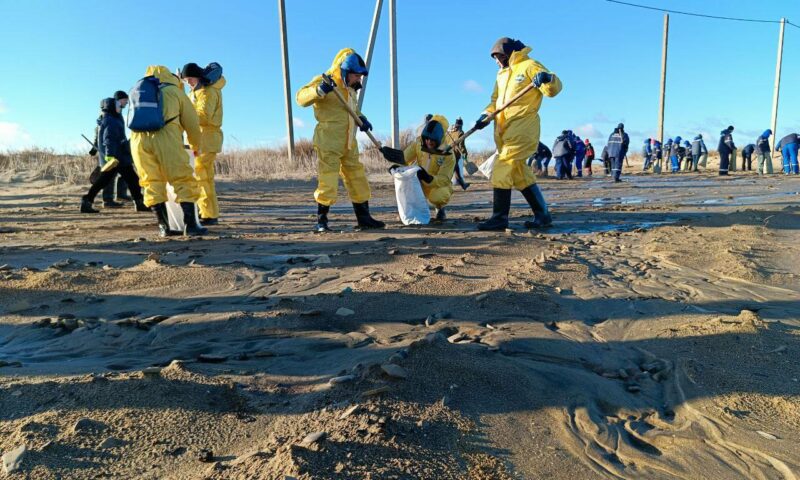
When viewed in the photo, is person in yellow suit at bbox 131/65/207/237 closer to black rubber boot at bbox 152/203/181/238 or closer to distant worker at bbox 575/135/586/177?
black rubber boot at bbox 152/203/181/238

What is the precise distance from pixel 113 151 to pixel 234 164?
11612 mm

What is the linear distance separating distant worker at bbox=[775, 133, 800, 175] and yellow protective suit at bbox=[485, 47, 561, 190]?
1946cm

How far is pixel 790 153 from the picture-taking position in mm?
20594

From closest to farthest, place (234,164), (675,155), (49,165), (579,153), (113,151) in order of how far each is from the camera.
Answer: (113,151) → (49,165) → (234,164) → (579,153) → (675,155)

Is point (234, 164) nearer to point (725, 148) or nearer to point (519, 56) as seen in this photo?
point (519, 56)

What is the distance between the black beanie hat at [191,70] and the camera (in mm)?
6574

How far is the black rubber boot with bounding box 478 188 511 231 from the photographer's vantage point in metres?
5.98

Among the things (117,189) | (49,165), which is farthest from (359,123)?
(49,165)

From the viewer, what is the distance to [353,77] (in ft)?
19.2

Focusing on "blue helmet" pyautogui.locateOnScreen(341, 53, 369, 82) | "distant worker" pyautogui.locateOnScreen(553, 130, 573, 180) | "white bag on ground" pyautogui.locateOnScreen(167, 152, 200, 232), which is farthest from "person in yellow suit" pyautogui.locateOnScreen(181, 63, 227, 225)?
"distant worker" pyautogui.locateOnScreen(553, 130, 573, 180)

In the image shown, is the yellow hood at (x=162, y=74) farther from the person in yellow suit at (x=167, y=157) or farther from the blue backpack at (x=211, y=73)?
the blue backpack at (x=211, y=73)

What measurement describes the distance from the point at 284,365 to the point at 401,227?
13.9 feet

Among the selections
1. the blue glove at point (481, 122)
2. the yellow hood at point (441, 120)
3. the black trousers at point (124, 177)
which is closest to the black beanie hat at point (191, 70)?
the black trousers at point (124, 177)

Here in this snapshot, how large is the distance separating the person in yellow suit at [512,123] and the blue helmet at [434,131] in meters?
0.83
